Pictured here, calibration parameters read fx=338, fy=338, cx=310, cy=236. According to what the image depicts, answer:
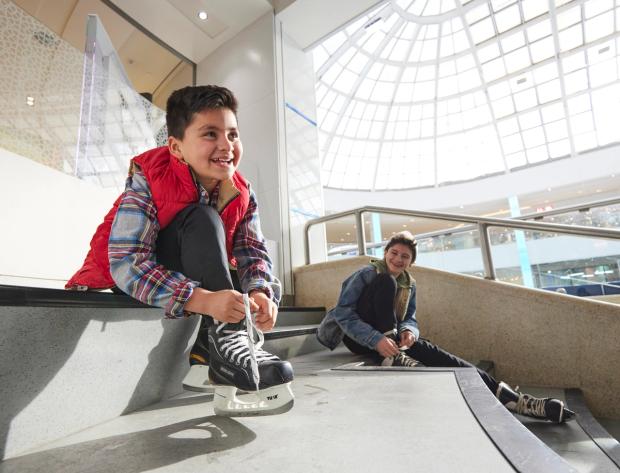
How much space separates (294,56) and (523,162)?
1656cm

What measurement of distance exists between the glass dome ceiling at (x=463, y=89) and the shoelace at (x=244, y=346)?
42.1ft

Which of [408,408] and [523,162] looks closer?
[408,408]

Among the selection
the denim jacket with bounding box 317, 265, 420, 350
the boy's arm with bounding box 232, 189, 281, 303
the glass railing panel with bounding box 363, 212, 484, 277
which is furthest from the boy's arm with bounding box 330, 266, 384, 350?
the boy's arm with bounding box 232, 189, 281, 303

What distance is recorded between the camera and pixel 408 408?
111cm

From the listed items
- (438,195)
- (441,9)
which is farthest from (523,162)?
(441,9)

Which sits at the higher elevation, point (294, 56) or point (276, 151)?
point (294, 56)

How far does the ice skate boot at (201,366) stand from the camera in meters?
1.06

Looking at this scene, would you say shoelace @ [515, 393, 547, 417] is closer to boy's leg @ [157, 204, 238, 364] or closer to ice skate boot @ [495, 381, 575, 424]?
ice skate boot @ [495, 381, 575, 424]

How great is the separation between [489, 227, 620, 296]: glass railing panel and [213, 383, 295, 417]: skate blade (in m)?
2.77

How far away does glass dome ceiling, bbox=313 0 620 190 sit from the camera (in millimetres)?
12891

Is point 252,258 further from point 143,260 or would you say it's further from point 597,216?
point 597,216

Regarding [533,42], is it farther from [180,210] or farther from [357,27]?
[180,210]

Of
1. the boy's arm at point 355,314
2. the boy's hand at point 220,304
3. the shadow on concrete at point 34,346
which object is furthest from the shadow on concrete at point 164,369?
the boy's arm at point 355,314

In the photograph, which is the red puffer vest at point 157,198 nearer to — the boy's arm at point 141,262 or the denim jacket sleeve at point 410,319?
the boy's arm at point 141,262
